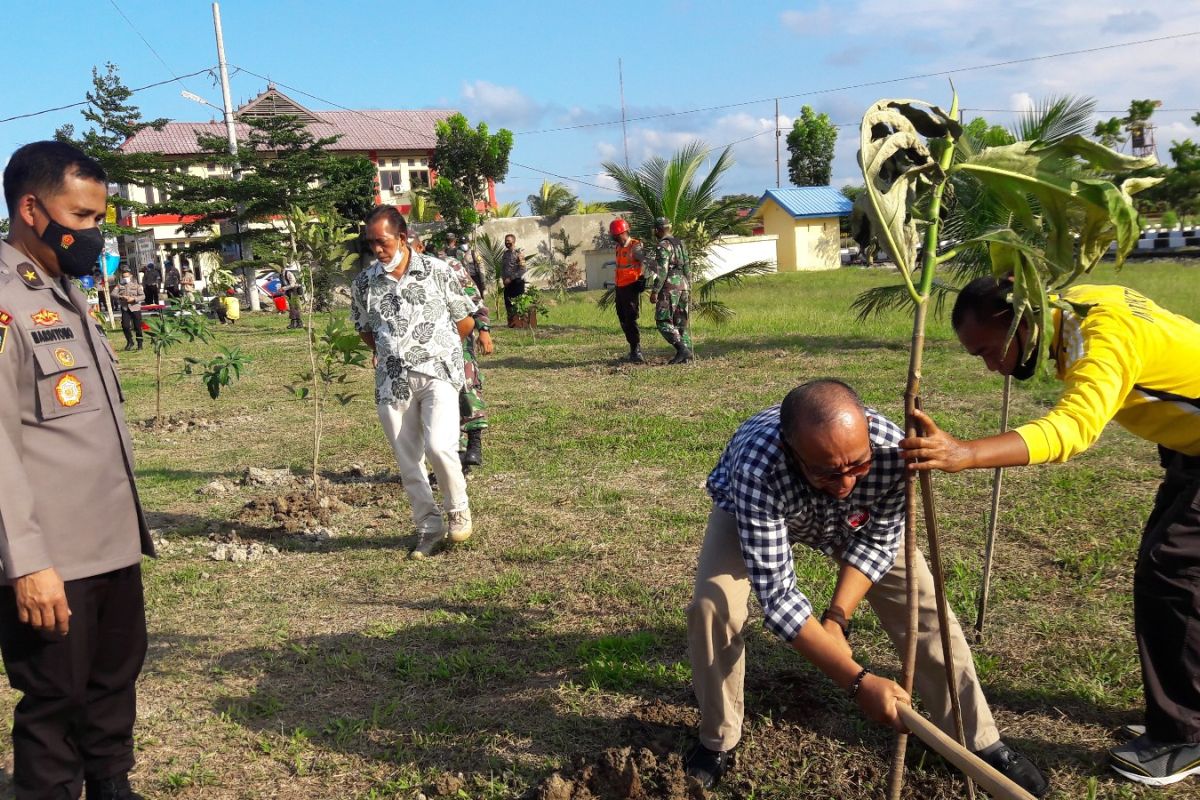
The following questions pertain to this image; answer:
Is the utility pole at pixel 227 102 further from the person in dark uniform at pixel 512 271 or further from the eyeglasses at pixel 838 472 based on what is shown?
the eyeglasses at pixel 838 472

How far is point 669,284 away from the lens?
1163 cm

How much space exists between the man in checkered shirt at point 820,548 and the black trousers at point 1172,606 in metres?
0.46

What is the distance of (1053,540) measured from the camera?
4.96 m

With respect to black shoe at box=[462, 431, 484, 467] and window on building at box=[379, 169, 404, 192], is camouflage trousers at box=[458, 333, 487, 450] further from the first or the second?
window on building at box=[379, 169, 404, 192]

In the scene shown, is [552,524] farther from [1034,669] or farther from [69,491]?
[69,491]

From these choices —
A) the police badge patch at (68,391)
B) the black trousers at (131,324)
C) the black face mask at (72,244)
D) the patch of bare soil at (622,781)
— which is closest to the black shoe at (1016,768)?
A: the patch of bare soil at (622,781)

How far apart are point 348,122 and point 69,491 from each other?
5392 cm

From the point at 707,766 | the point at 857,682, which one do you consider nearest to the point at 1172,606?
the point at 857,682

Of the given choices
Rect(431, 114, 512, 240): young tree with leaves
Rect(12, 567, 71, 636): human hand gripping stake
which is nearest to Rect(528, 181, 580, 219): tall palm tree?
Rect(431, 114, 512, 240): young tree with leaves

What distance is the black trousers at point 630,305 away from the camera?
12188mm

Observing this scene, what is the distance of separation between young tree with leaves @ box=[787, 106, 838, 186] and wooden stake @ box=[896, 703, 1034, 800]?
4738 cm

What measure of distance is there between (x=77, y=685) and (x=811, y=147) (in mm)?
48042

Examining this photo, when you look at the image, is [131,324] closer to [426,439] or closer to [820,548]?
[426,439]

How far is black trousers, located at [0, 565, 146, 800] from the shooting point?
8.59 feet
